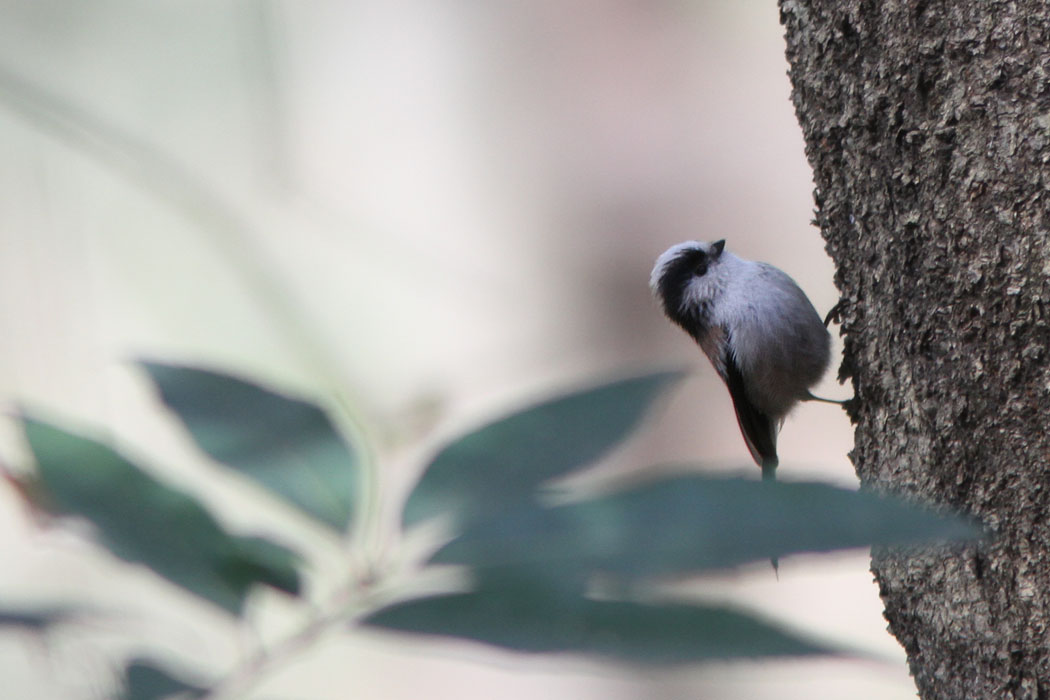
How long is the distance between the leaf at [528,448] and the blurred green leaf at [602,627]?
5 centimetres

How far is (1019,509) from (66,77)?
392cm

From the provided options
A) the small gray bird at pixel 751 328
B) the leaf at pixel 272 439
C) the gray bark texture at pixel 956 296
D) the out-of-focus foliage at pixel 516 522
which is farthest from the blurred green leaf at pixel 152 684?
the small gray bird at pixel 751 328

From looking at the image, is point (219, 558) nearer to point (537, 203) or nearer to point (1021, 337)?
point (1021, 337)

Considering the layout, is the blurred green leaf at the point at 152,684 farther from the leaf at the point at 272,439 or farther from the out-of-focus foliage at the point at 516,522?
the leaf at the point at 272,439

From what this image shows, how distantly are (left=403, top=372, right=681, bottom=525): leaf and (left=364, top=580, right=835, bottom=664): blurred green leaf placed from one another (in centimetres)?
5

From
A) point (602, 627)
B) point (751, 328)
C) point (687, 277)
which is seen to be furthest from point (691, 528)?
point (687, 277)

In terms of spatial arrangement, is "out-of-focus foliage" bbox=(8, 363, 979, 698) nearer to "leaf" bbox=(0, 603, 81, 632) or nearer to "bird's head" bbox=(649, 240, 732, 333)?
"leaf" bbox=(0, 603, 81, 632)

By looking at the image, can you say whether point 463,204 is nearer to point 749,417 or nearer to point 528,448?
point 749,417

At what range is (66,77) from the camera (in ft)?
13.8

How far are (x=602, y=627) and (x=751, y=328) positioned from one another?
280cm

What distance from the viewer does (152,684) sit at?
48 centimetres

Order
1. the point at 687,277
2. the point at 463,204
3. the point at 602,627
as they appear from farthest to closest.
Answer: the point at 463,204, the point at 687,277, the point at 602,627

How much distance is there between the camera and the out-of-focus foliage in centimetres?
45

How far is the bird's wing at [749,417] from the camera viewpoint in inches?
128
